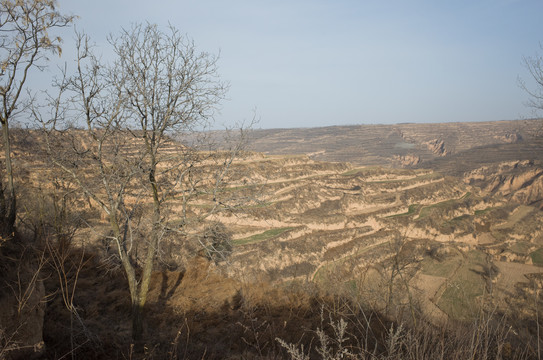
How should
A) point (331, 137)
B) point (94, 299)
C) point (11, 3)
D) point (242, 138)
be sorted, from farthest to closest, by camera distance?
point (331, 137), point (94, 299), point (11, 3), point (242, 138)

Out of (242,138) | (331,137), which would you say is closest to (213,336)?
(242,138)

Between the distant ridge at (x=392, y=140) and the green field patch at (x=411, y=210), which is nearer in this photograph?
the green field patch at (x=411, y=210)

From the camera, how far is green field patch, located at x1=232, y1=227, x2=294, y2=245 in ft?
57.2

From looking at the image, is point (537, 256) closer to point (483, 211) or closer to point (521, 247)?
point (521, 247)

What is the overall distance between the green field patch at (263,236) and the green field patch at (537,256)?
16.5m

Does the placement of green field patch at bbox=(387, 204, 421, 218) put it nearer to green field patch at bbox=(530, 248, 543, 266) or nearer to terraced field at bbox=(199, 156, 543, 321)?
terraced field at bbox=(199, 156, 543, 321)

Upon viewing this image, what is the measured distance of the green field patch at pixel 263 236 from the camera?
17.4 metres

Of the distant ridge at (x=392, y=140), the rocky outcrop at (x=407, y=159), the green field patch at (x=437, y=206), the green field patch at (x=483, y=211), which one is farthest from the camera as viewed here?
the distant ridge at (x=392, y=140)

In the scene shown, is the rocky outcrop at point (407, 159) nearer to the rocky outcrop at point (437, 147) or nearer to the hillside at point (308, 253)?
the rocky outcrop at point (437, 147)

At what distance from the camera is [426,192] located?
28.7 meters

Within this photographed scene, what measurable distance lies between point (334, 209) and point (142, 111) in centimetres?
2045

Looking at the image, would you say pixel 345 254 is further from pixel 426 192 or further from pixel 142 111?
pixel 142 111

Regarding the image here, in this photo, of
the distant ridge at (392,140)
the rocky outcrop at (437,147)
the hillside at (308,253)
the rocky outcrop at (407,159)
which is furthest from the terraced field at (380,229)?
the rocky outcrop at (437,147)

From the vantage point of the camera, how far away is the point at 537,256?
827 inches
